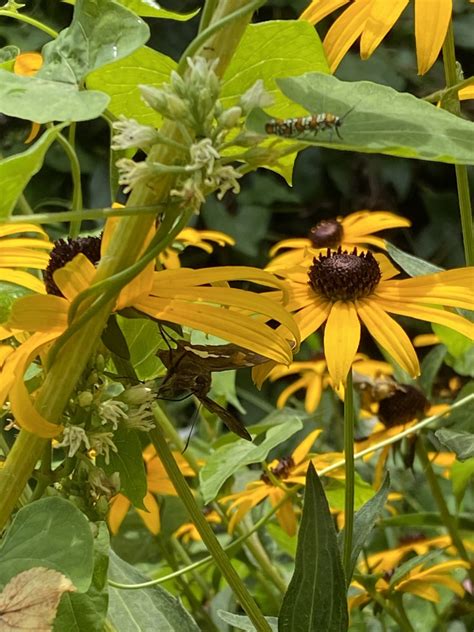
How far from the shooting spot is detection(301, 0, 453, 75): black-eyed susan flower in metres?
0.43

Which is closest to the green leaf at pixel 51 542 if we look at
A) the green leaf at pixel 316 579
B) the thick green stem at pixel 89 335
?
the thick green stem at pixel 89 335

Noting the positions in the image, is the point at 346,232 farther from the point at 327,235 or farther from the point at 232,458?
the point at 232,458

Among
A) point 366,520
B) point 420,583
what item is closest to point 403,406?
point 420,583

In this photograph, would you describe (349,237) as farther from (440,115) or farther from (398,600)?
(440,115)

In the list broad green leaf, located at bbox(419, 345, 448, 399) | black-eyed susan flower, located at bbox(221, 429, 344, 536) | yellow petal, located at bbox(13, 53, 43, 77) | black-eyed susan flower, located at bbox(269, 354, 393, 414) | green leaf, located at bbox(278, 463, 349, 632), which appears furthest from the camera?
black-eyed susan flower, located at bbox(269, 354, 393, 414)

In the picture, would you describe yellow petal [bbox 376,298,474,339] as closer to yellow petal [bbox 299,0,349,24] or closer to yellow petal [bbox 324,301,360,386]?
yellow petal [bbox 324,301,360,386]

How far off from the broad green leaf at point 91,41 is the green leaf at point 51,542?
0.12 metres

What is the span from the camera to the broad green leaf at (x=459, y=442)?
48cm

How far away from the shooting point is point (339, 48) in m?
0.44

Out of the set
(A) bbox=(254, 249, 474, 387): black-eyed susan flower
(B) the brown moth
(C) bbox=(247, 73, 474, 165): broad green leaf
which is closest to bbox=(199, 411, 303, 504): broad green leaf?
(A) bbox=(254, 249, 474, 387): black-eyed susan flower

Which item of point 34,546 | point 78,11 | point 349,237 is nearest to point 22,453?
point 34,546

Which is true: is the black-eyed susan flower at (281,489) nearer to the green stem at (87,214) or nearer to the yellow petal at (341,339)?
the yellow petal at (341,339)

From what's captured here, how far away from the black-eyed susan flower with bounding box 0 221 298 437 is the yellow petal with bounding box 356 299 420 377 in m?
0.14

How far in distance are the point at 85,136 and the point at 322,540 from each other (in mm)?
1373
